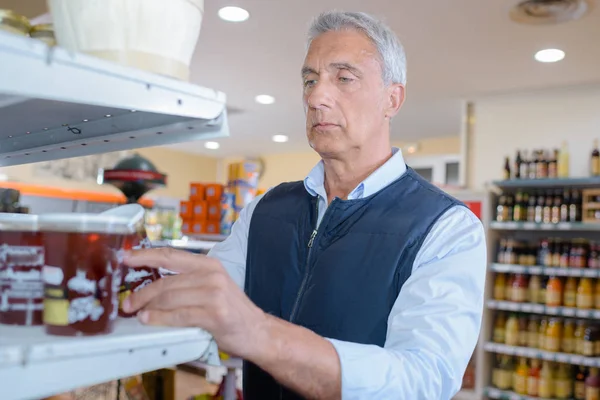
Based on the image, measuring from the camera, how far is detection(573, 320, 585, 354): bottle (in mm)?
4730

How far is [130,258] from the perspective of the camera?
72cm

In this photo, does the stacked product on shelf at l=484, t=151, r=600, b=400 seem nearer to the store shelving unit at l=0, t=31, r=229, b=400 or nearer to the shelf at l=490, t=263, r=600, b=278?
the shelf at l=490, t=263, r=600, b=278

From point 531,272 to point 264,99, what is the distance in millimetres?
3456

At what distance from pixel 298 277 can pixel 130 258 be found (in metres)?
0.81

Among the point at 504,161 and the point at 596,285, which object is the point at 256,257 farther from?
the point at 504,161

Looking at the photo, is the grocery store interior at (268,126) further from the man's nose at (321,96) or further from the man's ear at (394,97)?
the man's ear at (394,97)

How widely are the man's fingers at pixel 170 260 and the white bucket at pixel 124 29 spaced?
27cm

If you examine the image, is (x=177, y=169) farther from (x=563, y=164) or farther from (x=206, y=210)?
(x=563, y=164)

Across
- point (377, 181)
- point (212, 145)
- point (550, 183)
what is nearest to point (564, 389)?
point (550, 183)

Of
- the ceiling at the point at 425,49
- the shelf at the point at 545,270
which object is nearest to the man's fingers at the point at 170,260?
the ceiling at the point at 425,49

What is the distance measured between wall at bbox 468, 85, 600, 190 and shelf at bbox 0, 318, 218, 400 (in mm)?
5485

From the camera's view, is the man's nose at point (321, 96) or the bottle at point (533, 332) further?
the bottle at point (533, 332)

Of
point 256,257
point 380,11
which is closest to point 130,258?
point 256,257

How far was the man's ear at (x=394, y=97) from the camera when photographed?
1.65 meters
